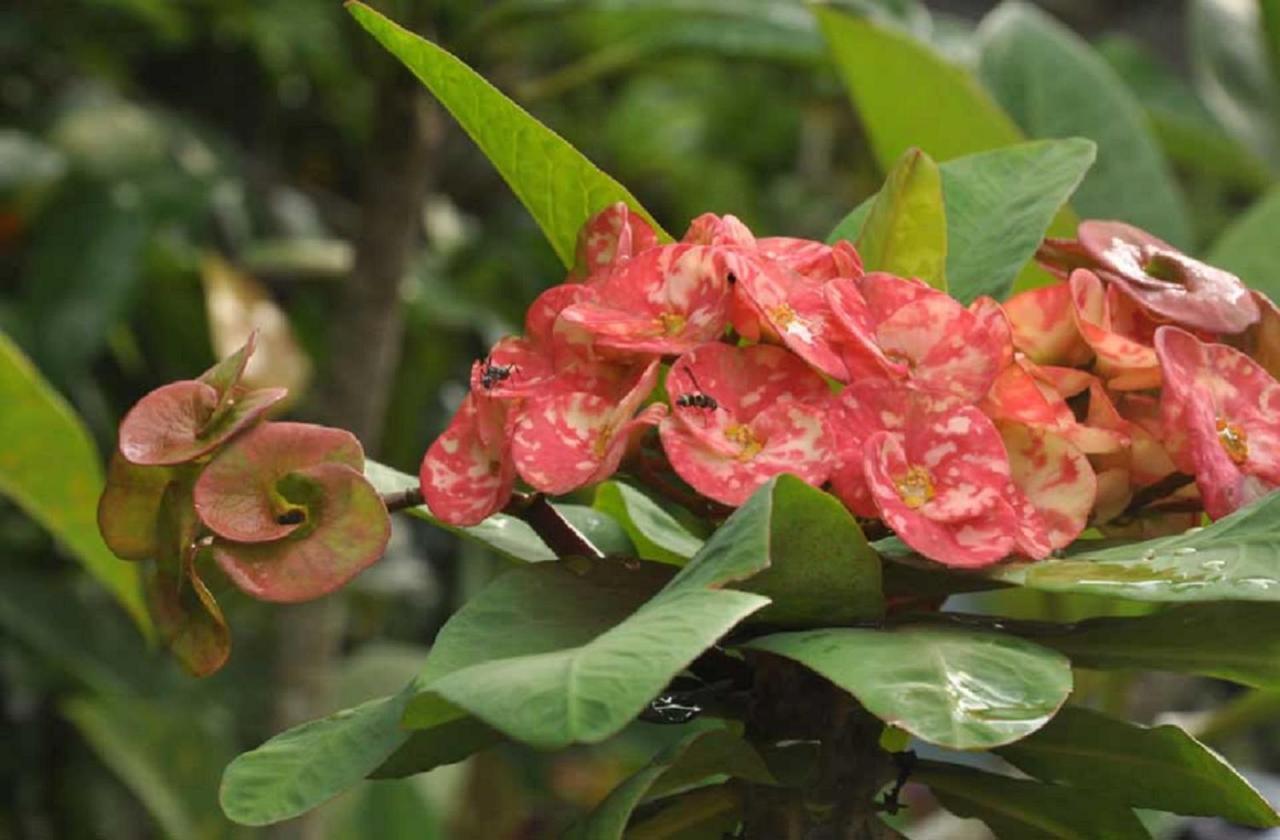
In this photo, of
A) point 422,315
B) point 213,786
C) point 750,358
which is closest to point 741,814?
point 750,358

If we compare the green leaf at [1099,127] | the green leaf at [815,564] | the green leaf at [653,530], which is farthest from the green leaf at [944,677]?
the green leaf at [1099,127]

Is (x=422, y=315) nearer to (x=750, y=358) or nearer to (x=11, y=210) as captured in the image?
(x=11, y=210)

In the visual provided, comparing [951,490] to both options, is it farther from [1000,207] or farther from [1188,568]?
[1000,207]

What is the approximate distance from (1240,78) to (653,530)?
1255 millimetres

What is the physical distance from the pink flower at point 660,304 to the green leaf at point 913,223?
9 centimetres

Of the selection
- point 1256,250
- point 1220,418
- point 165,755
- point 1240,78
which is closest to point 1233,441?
point 1220,418

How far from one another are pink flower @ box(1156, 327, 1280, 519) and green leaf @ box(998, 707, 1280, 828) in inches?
2.7

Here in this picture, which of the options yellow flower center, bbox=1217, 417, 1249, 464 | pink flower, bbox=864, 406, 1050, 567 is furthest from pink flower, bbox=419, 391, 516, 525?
yellow flower center, bbox=1217, 417, 1249, 464

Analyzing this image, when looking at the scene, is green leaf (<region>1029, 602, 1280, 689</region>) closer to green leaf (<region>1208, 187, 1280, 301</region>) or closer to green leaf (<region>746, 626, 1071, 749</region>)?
green leaf (<region>746, 626, 1071, 749</region>)

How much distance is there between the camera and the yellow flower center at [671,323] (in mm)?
529

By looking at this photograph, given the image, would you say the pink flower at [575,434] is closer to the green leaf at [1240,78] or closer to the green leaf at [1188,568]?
the green leaf at [1188,568]

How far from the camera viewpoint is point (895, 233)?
60 cm

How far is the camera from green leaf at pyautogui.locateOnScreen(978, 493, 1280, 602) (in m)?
0.46

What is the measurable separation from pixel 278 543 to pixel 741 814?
0.55 feet
